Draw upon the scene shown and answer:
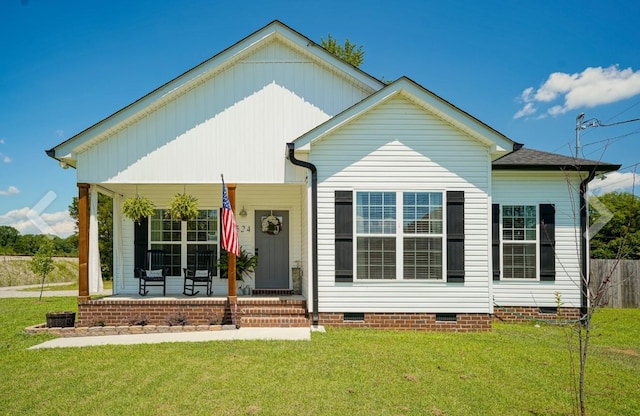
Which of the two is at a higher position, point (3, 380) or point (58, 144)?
point (58, 144)

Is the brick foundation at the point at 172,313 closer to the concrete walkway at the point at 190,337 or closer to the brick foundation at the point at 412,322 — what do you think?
the concrete walkway at the point at 190,337

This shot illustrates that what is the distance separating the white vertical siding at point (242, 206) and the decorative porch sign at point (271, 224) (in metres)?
0.24

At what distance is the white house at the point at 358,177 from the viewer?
318 inches

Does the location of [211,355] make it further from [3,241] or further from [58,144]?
[3,241]

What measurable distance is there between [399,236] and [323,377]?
3695mm

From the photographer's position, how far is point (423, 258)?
811cm

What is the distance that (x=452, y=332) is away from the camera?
805 cm

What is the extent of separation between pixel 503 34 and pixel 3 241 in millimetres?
63008

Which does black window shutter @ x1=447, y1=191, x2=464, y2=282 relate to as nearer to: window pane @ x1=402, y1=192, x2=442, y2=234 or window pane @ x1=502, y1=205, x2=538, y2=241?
window pane @ x1=402, y1=192, x2=442, y2=234

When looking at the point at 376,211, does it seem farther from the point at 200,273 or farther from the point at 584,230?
the point at 584,230

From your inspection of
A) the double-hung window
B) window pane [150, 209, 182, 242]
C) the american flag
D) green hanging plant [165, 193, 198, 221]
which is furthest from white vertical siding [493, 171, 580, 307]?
window pane [150, 209, 182, 242]

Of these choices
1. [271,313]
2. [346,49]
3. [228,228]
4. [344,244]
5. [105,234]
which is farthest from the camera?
[105,234]

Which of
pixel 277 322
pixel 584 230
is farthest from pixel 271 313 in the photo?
pixel 584 230

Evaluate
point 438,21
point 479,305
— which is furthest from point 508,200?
point 438,21
